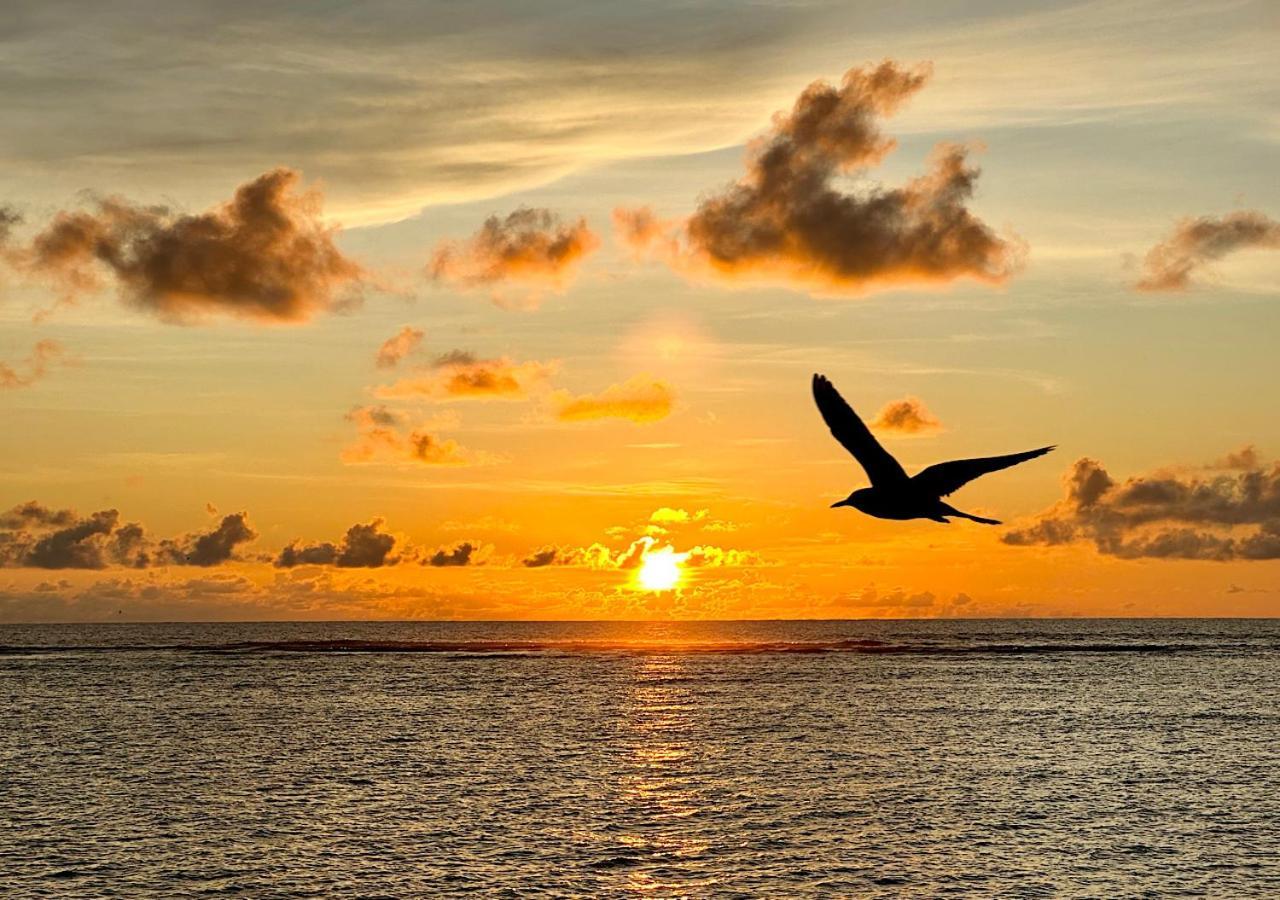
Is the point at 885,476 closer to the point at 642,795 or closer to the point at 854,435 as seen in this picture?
the point at 854,435

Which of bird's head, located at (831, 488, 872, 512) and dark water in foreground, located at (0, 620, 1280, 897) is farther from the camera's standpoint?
dark water in foreground, located at (0, 620, 1280, 897)

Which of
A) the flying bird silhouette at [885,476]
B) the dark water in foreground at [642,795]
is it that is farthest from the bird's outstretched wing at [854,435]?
the dark water in foreground at [642,795]

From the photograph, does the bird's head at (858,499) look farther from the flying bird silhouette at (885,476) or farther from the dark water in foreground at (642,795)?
the dark water in foreground at (642,795)

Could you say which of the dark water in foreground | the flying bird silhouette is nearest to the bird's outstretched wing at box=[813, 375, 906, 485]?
the flying bird silhouette

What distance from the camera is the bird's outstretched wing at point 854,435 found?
22114 mm

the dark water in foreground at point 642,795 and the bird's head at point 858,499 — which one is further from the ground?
the bird's head at point 858,499

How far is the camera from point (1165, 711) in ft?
415

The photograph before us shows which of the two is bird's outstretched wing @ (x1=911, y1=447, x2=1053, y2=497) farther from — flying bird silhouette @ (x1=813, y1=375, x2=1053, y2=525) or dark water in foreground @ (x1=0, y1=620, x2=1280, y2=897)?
dark water in foreground @ (x1=0, y1=620, x2=1280, y2=897)

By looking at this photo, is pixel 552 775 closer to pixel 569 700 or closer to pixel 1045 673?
pixel 569 700

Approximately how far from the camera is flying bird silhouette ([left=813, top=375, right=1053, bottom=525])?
72.0 feet

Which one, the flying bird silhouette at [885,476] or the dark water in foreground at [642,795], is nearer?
the flying bird silhouette at [885,476]

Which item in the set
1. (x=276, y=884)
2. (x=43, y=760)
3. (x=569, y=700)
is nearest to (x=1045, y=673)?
(x=569, y=700)

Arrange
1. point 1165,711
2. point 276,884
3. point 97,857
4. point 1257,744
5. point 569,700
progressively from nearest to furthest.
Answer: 1. point 276,884
2. point 97,857
3. point 1257,744
4. point 1165,711
5. point 569,700

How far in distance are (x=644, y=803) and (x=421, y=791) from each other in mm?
13320
